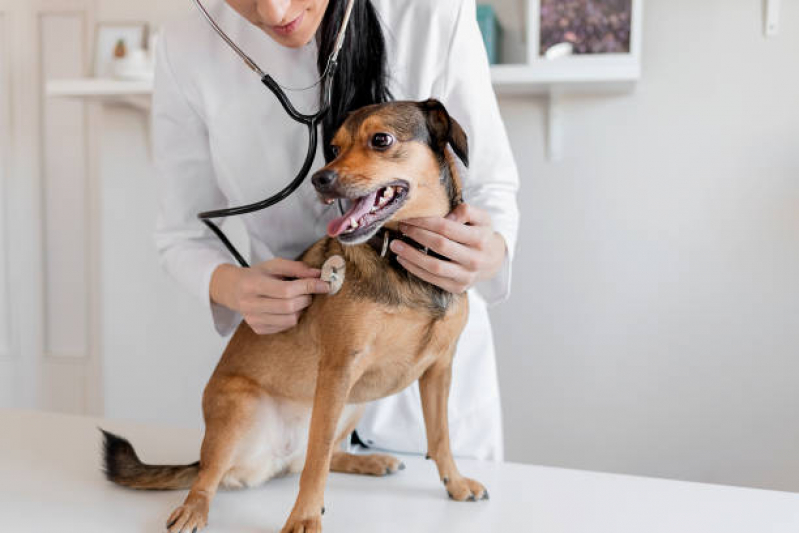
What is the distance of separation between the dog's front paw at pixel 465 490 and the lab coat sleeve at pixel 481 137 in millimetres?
303

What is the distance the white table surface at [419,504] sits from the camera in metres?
0.90

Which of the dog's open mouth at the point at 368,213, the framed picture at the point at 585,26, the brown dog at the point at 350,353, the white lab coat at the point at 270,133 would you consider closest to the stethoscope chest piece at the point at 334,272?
the brown dog at the point at 350,353

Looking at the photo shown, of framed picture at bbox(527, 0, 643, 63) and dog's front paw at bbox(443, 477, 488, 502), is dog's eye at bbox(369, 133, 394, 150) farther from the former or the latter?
framed picture at bbox(527, 0, 643, 63)

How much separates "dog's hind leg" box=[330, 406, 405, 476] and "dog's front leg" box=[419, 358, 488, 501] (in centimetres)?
10

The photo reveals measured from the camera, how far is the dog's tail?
3.31ft

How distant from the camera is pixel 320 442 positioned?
858 millimetres

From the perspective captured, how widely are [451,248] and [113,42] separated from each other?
82.9 inches

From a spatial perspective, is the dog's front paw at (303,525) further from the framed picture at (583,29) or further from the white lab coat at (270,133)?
the framed picture at (583,29)

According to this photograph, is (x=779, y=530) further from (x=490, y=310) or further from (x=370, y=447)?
(x=490, y=310)

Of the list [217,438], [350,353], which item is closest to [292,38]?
[350,353]

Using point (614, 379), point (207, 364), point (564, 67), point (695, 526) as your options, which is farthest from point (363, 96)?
point (207, 364)

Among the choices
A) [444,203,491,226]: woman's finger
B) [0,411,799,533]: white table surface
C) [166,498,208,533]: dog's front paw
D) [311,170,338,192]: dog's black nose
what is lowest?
[0,411,799,533]: white table surface

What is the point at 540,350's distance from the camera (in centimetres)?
244

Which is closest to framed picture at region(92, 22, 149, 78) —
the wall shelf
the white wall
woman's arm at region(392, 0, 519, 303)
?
the wall shelf
